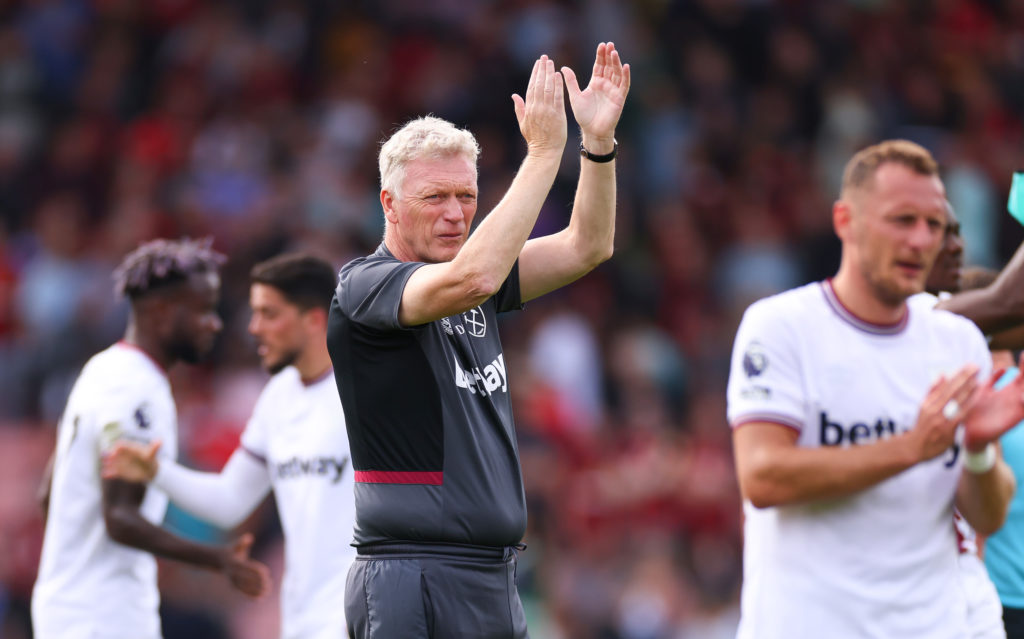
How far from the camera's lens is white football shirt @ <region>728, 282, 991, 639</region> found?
441 centimetres

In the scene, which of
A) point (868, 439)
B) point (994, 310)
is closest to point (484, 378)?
point (868, 439)

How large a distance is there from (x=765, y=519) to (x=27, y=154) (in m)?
10.9

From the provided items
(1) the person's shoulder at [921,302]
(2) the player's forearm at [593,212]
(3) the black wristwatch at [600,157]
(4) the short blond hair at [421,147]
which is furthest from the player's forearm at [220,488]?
(1) the person's shoulder at [921,302]

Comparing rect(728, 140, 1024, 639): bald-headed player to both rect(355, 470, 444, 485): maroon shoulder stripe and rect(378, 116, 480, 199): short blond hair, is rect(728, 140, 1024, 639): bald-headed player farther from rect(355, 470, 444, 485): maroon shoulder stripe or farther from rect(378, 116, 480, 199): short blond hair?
rect(378, 116, 480, 199): short blond hair

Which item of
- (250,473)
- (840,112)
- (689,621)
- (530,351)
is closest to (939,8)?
(840,112)

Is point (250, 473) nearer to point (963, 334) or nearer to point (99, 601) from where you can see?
point (99, 601)

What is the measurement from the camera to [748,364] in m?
4.54

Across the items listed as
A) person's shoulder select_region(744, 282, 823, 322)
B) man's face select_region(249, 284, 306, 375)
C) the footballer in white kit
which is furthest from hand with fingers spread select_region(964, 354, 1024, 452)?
man's face select_region(249, 284, 306, 375)

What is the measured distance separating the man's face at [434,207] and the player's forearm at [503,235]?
295mm

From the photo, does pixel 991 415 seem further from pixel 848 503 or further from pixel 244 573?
pixel 244 573

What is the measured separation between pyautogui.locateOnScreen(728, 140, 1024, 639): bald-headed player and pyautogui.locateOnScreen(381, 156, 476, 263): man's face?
41.5 inches

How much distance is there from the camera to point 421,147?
4773 mm

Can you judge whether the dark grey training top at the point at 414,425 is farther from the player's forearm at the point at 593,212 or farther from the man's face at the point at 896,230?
the man's face at the point at 896,230

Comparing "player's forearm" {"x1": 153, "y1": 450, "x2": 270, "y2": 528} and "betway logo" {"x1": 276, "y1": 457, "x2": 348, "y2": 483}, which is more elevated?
"betway logo" {"x1": 276, "y1": 457, "x2": 348, "y2": 483}
